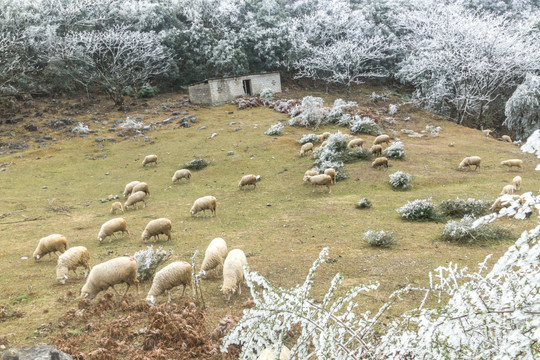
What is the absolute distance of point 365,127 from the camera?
2781 centimetres

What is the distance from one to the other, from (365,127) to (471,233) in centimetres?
1813

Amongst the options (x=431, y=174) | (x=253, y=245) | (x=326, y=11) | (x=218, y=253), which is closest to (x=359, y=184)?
(x=431, y=174)

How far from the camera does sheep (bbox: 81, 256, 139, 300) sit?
7.90 m

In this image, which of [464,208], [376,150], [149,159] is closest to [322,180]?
[376,150]

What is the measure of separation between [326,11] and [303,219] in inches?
2026

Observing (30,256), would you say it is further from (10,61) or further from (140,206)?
(10,61)

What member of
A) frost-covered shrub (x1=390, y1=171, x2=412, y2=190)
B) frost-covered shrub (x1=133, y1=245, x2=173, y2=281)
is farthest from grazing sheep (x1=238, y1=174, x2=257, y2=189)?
frost-covered shrub (x1=133, y1=245, x2=173, y2=281)

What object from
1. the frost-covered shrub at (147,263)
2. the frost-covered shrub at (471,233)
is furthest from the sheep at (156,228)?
the frost-covered shrub at (471,233)

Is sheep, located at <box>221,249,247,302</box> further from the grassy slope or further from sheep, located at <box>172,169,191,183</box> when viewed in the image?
sheep, located at <box>172,169,191,183</box>

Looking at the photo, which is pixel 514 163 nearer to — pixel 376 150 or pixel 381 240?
pixel 376 150

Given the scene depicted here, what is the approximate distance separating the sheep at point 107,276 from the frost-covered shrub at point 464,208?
11.0m

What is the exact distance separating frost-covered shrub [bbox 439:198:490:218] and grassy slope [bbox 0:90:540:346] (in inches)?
42.6

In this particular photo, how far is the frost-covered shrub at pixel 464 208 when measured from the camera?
12.9 m

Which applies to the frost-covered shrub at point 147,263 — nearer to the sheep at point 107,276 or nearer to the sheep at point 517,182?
the sheep at point 107,276
